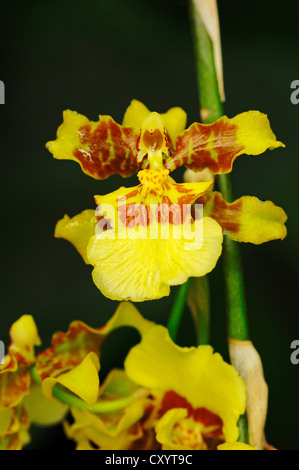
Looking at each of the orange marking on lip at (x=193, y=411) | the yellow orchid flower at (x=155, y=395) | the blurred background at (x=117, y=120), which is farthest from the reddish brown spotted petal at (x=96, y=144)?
the blurred background at (x=117, y=120)

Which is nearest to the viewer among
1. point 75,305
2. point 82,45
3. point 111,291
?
point 111,291

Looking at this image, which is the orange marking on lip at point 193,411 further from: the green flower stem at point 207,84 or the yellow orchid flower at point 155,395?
the green flower stem at point 207,84

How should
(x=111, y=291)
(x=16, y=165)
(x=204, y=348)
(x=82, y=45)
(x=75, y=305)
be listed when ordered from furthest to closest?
1. (x=82, y=45)
2. (x=16, y=165)
3. (x=75, y=305)
4. (x=204, y=348)
5. (x=111, y=291)

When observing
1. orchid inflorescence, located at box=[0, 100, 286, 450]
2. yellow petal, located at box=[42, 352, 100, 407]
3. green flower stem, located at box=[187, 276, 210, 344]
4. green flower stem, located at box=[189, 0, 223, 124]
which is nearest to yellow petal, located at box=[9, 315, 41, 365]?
orchid inflorescence, located at box=[0, 100, 286, 450]

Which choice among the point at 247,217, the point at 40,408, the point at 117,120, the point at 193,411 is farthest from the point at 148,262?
the point at 117,120

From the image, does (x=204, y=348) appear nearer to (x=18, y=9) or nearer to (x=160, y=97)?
(x=160, y=97)

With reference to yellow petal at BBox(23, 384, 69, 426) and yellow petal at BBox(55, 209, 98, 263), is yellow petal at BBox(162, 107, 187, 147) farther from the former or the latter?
yellow petal at BBox(23, 384, 69, 426)

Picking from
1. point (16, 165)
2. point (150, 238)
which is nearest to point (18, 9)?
point (16, 165)
